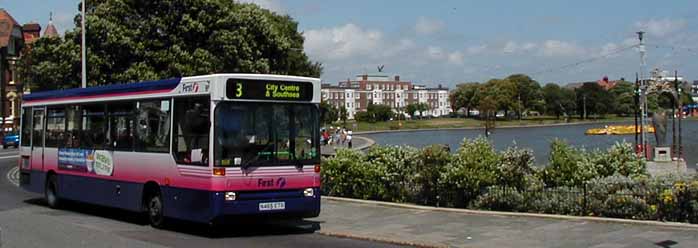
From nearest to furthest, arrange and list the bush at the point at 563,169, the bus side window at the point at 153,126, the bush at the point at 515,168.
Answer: the bus side window at the point at 153,126 → the bush at the point at 563,169 → the bush at the point at 515,168

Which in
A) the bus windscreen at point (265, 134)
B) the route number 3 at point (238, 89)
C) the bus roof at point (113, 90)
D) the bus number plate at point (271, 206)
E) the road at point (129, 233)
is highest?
the bus roof at point (113, 90)

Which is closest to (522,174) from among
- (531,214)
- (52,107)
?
(531,214)

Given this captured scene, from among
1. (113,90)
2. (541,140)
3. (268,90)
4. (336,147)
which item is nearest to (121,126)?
(113,90)

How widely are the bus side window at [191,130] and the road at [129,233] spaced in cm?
141

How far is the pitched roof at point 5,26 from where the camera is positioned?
88438mm

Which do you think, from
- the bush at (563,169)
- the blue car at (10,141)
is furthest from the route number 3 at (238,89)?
the blue car at (10,141)

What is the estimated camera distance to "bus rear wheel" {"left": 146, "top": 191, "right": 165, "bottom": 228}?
49.8 feet

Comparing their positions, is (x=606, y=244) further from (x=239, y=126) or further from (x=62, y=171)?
(x=62, y=171)

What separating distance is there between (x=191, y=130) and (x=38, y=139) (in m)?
8.36

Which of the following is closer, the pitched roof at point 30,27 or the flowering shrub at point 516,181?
the flowering shrub at point 516,181

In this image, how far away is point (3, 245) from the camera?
12844 mm

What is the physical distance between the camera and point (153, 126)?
50.5 feet

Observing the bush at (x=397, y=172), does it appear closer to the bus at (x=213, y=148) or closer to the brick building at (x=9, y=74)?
the bus at (x=213, y=148)

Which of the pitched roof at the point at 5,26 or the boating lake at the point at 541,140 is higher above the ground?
the pitched roof at the point at 5,26
